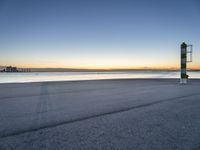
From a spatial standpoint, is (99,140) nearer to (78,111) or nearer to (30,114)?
(78,111)

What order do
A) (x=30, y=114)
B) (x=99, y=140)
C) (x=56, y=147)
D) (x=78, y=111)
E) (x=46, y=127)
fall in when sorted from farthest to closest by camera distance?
(x=78, y=111)
(x=30, y=114)
(x=46, y=127)
(x=99, y=140)
(x=56, y=147)

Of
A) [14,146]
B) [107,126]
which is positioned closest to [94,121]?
[107,126]

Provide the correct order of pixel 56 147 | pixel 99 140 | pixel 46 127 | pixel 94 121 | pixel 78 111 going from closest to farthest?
pixel 56 147
pixel 99 140
pixel 46 127
pixel 94 121
pixel 78 111

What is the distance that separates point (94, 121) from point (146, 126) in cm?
116

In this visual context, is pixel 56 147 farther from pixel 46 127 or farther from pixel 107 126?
pixel 107 126

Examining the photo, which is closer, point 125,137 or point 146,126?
point 125,137

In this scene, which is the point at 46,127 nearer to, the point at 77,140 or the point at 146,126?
the point at 77,140

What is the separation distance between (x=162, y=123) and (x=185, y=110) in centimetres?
163

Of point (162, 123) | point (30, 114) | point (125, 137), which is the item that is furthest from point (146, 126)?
point (30, 114)

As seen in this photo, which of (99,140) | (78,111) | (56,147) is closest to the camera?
(56,147)

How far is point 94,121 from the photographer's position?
3920mm

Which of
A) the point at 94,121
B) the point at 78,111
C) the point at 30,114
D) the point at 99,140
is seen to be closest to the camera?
the point at 99,140

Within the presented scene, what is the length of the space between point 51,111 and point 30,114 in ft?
1.91

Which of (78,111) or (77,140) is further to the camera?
(78,111)
